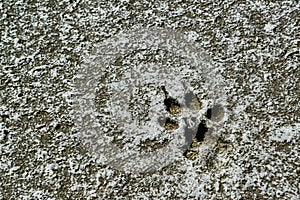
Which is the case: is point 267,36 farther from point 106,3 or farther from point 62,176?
point 62,176

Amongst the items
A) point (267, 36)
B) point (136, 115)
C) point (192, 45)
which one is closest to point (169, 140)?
point (136, 115)

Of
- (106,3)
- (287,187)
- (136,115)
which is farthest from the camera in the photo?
(106,3)

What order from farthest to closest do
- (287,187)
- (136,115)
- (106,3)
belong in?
1. (106,3)
2. (136,115)
3. (287,187)

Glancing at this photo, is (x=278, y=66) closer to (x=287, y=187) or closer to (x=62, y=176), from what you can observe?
(x=287, y=187)

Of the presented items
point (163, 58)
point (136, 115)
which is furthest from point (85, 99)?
point (163, 58)

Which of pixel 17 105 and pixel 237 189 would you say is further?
pixel 17 105

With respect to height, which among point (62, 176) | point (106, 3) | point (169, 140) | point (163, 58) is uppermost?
point (106, 3)

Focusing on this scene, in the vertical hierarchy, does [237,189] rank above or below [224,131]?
below
